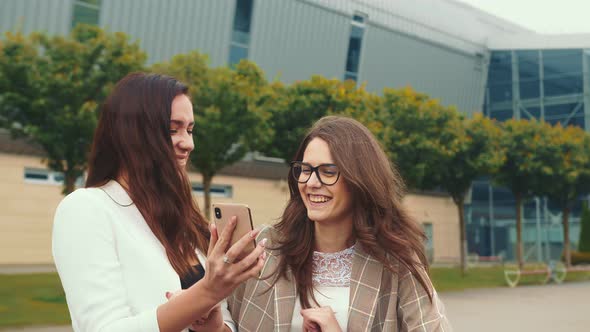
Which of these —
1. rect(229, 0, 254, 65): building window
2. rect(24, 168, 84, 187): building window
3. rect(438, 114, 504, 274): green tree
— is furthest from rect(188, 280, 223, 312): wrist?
rect(229, 0, 254, 65): building window

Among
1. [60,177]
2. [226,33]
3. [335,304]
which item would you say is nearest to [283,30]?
[226,33]

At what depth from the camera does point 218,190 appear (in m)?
29.7

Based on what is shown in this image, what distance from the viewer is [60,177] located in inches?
936

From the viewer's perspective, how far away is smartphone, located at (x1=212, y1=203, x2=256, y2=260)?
6.36 feet

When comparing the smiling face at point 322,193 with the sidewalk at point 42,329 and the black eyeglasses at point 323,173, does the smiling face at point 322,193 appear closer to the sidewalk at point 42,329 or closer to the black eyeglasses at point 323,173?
the black eyeglasses at point 323,173

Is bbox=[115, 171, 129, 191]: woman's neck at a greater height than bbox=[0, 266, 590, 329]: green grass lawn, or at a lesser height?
greater

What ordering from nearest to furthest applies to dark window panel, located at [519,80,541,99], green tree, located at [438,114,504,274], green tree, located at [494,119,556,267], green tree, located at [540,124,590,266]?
green tree, located at [438,114,504,274] → green tree, located at [494,119,556,267] → green tree, located at [540,124,590,266] → dark window panel, located at [519,80,541,99]

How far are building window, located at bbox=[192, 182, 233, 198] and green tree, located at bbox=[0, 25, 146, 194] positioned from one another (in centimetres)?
1535

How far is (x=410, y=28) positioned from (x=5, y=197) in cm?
2255

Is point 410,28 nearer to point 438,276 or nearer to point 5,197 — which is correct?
point 438,276

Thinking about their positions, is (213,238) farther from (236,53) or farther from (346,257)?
(236,53)

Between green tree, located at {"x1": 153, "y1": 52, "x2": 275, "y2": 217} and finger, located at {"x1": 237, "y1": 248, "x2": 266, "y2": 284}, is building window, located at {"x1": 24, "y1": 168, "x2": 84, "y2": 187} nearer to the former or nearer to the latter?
green tree, located at {"x1": 153, "y1": 52, "x2": 275, "y2": 217}

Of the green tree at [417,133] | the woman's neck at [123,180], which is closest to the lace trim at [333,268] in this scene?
the woman's neck at [123,180]

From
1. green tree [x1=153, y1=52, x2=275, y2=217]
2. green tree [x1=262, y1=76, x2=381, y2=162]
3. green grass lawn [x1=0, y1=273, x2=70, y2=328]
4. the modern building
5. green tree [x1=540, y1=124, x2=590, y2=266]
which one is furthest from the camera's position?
green tree [x1=540, y1=124, x2=590, y2=266]
